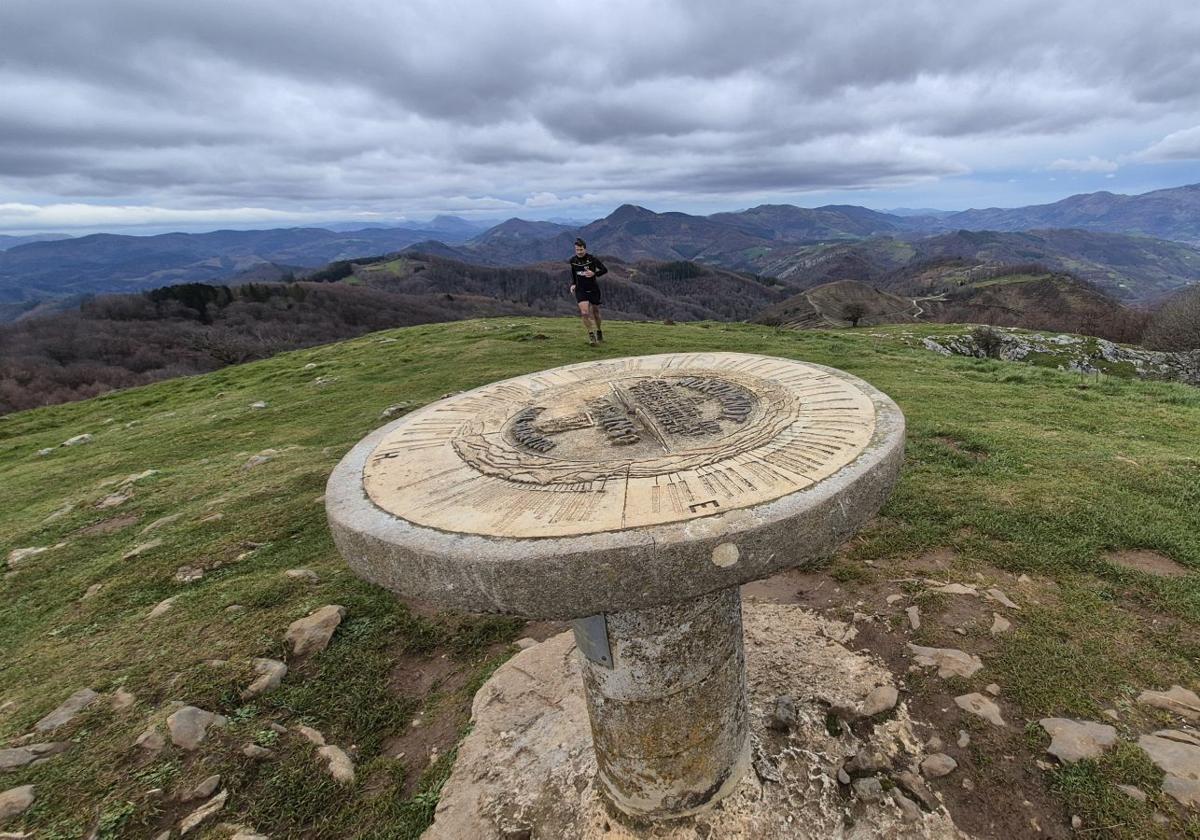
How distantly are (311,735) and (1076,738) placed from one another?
14.4 ft

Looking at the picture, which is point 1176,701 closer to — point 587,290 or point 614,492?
point 614,492

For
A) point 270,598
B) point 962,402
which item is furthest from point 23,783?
point 962,402

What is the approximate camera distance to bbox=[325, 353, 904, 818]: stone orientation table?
2.25 meters

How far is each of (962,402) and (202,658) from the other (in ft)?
32.5

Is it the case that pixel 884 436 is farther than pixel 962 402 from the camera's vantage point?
No

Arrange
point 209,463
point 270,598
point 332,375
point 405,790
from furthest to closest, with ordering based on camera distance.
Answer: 1. point 332,375
2. point 209,463
3. point 270,598
4. point 405,790

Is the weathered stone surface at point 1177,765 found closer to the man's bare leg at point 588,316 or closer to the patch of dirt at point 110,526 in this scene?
the patch of dirt at point 110,526

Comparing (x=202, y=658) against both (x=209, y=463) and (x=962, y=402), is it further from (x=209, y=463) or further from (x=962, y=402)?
(x=962, y=402)

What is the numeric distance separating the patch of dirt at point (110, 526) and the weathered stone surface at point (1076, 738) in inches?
346

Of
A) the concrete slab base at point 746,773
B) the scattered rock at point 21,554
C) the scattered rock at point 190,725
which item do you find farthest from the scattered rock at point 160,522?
the concrete slab base at point 746,773

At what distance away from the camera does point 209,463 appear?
8.63 metres

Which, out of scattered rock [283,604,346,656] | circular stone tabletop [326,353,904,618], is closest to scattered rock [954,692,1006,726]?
circular stone tabletop [326,353,904,618]

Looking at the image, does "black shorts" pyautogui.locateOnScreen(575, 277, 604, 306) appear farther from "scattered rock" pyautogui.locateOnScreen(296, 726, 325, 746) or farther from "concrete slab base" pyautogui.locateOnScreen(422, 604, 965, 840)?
"scattered rock" pyautogui.locateOnScreen(296, 726, 325, 746)

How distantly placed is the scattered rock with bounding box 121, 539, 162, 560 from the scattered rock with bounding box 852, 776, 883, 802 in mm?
6623
